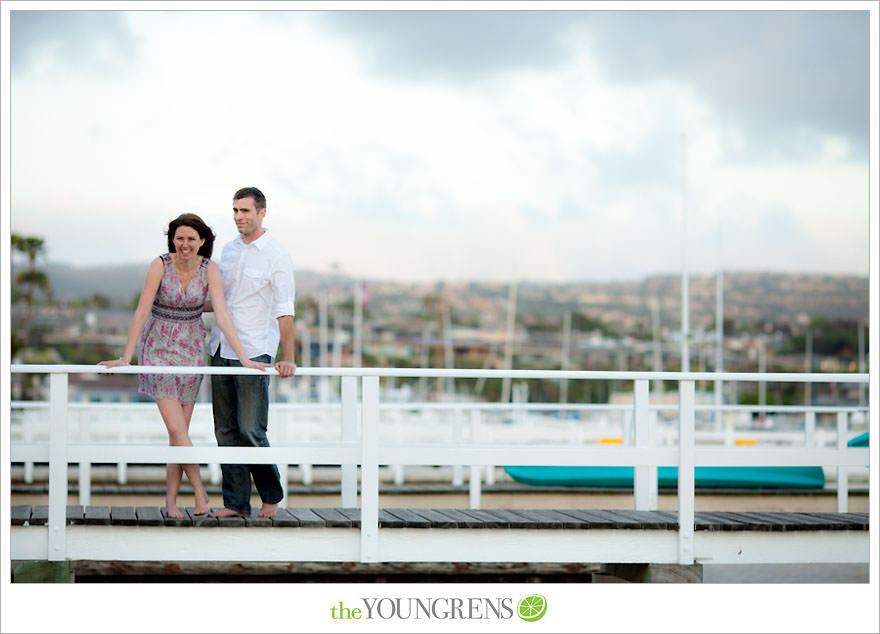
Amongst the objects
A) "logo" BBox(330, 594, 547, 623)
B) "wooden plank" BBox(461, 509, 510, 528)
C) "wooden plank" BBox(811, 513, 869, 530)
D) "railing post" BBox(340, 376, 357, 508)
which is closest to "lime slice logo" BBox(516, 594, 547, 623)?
"logo" BBox(330, 594, 547, 623)

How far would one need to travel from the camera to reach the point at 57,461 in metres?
6.11

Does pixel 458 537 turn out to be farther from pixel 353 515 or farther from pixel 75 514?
pixel 75 514

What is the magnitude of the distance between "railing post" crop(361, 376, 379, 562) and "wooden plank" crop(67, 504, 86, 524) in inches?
61.7

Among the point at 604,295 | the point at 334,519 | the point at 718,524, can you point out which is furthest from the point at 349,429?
the point at 604,295

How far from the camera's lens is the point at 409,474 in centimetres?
1855

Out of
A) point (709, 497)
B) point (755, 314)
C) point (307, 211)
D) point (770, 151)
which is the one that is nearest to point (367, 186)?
point (307, 211)

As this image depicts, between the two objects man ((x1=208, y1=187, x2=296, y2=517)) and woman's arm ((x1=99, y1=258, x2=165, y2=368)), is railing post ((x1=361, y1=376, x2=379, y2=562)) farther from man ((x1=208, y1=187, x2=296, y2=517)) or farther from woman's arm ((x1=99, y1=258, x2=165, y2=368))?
woman's arm ((x1=99, y1=258, x2=165, y2=368))

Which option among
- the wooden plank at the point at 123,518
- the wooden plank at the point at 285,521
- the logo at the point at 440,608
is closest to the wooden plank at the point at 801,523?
the logo at the point at 440,608

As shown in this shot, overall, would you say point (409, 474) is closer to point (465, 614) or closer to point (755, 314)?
point (465, 614)

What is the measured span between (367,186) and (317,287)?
755 cm

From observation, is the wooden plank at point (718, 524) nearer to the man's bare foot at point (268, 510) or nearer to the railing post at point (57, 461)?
the man's bare foot at point (268, 510)

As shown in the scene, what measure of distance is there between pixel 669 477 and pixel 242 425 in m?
6.22

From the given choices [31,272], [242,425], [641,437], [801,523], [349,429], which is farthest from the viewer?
[31,272]

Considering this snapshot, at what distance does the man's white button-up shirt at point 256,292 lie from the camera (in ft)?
21.1
